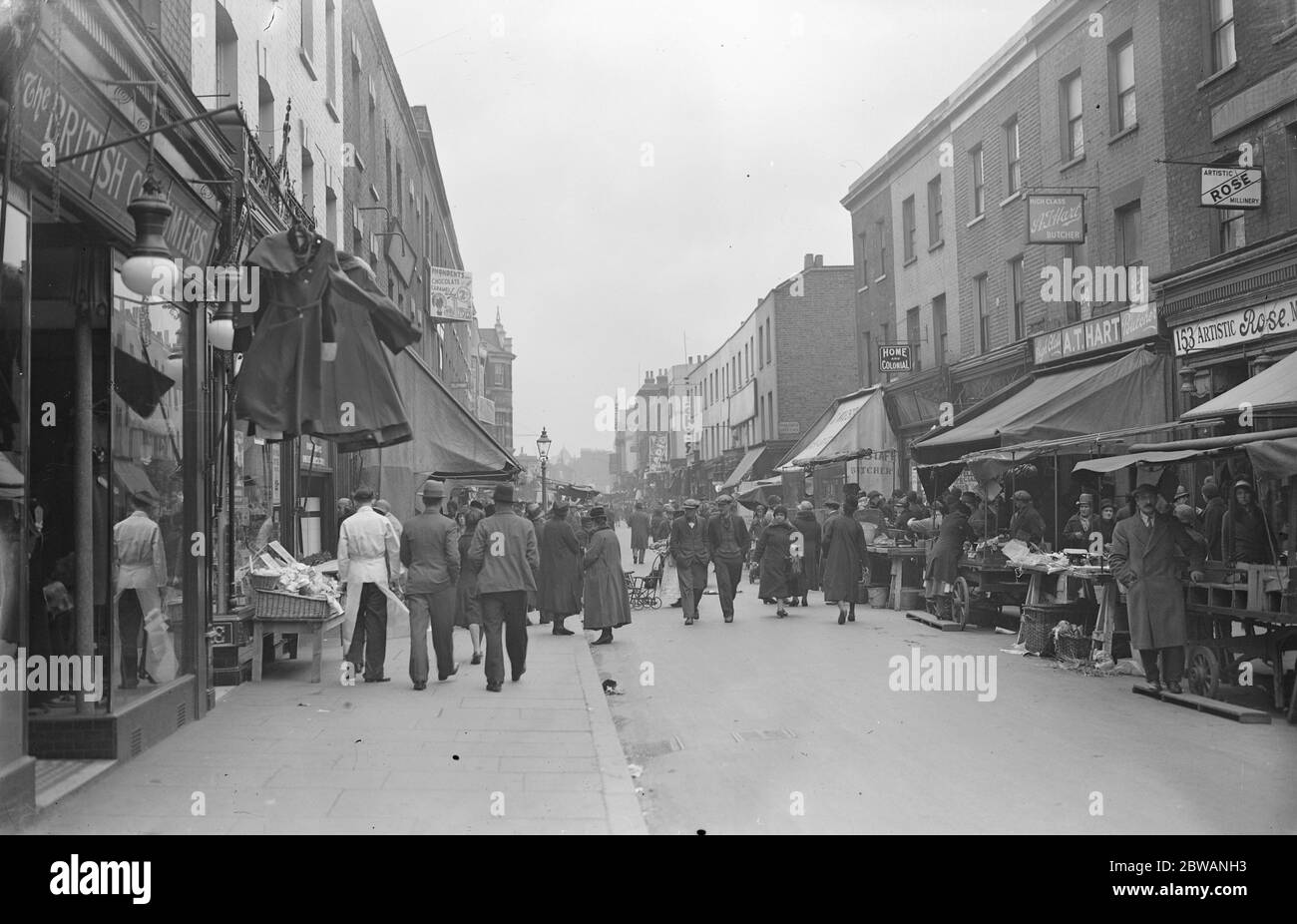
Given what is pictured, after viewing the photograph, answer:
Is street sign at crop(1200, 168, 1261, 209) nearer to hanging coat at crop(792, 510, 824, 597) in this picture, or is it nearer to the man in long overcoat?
hanging coat at crop(792, 510, 824, 597)

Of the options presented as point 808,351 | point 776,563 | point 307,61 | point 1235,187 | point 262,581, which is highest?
point 307,61

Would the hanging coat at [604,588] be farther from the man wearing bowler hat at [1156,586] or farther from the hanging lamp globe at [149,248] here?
the hanging lamp globe at [149,248]

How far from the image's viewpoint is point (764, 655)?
1309cm

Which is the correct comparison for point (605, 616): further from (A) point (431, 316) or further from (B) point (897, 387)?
(A) point (431, 316)

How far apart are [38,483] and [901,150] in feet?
86.5

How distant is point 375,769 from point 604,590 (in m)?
7.94

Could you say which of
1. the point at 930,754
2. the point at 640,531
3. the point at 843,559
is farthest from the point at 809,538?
the point at 930,754

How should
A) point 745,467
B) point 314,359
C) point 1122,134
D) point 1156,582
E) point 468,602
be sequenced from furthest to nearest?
point 745,467 → point 1122,134 → point 468,602 → point 1156,582 → point 314,359

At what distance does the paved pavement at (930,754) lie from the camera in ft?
20.2

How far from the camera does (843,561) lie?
17203mm

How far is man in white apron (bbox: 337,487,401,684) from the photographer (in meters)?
10.9

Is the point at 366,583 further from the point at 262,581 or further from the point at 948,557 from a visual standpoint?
the point at 948,557

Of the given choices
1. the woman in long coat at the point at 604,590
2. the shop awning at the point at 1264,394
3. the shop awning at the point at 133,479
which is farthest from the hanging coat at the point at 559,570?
the shop awning at the point at 1264,394
